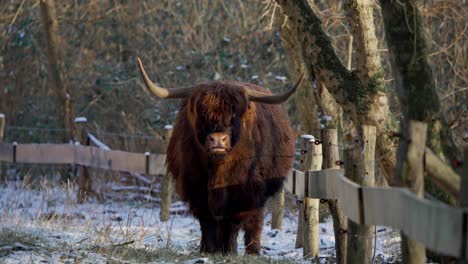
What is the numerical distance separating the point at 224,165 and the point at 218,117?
1.69 feet

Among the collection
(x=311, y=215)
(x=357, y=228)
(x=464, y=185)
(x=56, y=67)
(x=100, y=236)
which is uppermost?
(x=56, y=67)

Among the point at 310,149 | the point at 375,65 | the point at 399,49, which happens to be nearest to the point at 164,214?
the point at 310,149

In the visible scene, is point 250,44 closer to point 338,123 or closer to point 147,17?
point 147,17

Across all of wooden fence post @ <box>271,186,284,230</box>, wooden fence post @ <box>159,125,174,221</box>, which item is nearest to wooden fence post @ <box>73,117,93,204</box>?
wooden fence post @ <box>159,125,174,221</box>

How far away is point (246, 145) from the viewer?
818cm

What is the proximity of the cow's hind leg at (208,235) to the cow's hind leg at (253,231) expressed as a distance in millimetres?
318

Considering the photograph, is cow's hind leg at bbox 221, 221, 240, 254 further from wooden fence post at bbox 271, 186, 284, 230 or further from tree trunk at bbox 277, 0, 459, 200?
wooden fence post at bbox 271, 186, 284, 230

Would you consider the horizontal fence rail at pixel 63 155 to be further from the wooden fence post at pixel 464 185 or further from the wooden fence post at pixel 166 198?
the wooden fence post at pixel 464 185

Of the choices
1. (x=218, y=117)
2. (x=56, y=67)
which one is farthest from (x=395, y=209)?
(x=56, y=67)

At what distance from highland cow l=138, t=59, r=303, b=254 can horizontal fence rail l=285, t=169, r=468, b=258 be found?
179 centimetres

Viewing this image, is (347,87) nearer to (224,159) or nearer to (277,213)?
(224,159)

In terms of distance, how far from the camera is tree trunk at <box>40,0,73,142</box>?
51.0 feet

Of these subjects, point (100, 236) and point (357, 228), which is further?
point (100, 236)

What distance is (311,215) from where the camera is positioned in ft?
27.6
